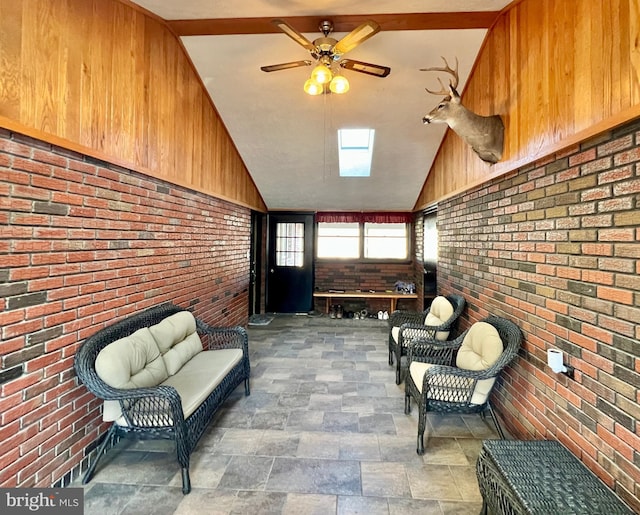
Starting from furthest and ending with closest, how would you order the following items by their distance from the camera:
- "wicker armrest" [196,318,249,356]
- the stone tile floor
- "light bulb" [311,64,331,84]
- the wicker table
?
"wicker armrest" [196,318,249,356] < "light bulb" [311,64,331,84] < the stone tile floor < the wicker table

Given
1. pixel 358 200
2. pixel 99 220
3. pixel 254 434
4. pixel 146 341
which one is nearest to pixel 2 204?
pixel 99 220

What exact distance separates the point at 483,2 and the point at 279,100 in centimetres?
211

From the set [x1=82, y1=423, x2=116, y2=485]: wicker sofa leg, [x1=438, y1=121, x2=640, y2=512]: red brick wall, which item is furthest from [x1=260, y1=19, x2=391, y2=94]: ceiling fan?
[x1=82, y1=423, x2=116, y2=485]: wicker sofa leg

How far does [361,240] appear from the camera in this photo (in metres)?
6.65

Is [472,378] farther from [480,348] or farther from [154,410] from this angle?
[154,410]

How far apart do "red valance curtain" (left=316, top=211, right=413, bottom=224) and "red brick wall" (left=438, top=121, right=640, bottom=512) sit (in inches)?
146

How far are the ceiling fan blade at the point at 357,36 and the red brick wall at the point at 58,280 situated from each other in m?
1.83

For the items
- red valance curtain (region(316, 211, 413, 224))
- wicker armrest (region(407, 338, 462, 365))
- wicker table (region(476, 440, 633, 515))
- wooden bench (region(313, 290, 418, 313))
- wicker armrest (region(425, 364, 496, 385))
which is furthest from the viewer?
red valance curtain (region(316, 211, 413, 224))

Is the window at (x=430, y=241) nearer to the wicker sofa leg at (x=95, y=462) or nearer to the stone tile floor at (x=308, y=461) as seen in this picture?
the stone tile floor at (x=308, y=461)

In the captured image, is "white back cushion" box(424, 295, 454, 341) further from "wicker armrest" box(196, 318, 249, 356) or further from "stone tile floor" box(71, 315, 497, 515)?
"wicker armrest" box(196, 318, 249, 356)

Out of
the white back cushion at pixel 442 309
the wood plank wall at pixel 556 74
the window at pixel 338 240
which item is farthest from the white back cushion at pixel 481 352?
the window at pixel 338 240

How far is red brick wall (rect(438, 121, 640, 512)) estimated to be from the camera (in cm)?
144

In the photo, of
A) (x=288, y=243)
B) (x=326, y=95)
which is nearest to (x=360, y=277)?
(x=288, y=243)

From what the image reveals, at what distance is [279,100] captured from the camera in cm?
365
